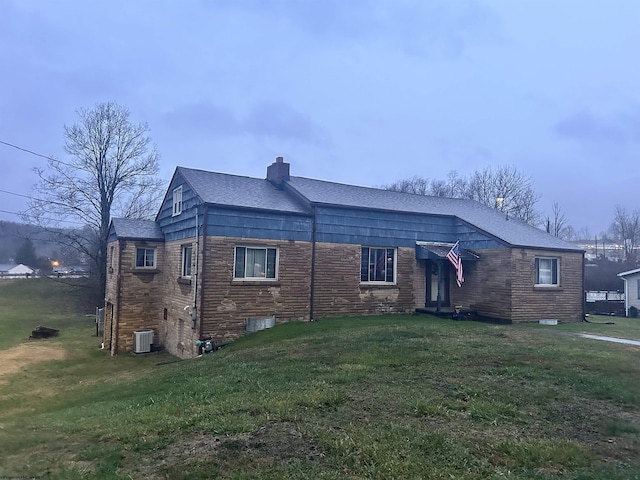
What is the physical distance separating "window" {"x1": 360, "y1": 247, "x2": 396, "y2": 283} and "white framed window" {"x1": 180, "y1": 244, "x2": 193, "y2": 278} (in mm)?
6588

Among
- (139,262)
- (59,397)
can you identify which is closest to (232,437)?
(59,397)

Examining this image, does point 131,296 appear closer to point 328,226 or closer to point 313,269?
point 313,269

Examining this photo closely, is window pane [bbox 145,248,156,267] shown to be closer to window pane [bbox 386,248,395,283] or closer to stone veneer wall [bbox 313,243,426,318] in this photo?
stone veneer wall [bbox 313,243,426,318]

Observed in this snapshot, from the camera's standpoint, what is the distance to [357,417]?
5.86 m

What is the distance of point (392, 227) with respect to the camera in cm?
1856

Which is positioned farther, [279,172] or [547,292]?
[279,172]

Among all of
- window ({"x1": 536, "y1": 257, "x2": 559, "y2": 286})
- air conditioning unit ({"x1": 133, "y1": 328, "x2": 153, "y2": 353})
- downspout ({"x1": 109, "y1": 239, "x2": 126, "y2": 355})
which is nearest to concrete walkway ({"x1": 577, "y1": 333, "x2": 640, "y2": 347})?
window ({"x1": 536, "y1": 257, "x2": 559, "y2": 286})

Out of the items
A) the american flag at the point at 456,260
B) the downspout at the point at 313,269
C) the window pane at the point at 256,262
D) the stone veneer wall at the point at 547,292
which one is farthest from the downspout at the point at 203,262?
the stone veneer wall at the point at 547,292

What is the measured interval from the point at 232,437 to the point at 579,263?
18376mm

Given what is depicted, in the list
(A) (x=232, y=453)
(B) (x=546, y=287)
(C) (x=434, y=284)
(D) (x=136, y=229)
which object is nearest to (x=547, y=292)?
(B) (x=546, y=287)

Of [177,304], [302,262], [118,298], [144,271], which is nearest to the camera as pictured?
[302,262]

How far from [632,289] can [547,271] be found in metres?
15.4

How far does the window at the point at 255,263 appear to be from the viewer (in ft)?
51.3

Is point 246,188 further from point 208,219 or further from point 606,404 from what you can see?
point 606,404
